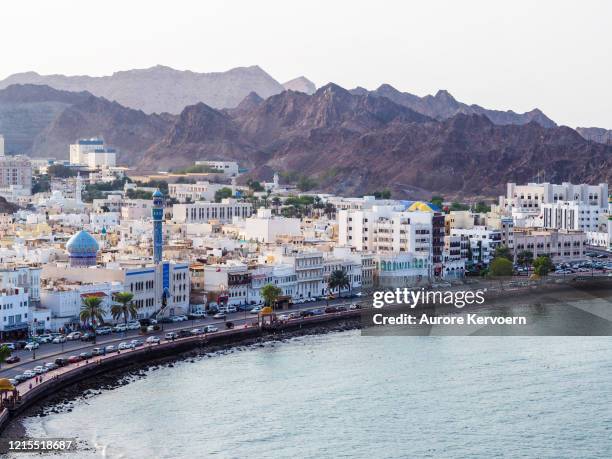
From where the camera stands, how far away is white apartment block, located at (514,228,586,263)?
57.4 m

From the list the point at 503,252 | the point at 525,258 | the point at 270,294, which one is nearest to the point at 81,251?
the point at 270,294

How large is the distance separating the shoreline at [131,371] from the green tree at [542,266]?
12465mm

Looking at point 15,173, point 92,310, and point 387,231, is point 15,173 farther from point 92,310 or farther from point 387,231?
point 92,310

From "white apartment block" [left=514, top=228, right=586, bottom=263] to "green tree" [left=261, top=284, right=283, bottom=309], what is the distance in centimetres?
1721

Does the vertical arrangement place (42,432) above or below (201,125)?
below

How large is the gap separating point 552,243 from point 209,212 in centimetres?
1918

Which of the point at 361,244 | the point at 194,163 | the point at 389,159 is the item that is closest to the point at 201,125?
the point at 194,163

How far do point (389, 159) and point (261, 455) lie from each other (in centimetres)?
8385

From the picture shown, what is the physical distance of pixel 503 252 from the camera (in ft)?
180

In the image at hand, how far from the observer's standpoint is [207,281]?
41.8 m

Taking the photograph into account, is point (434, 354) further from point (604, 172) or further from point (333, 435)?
point (604, 172)

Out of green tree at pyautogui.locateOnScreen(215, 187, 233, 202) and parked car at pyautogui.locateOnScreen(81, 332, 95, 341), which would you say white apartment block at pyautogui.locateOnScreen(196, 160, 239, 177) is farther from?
parked car at pyautogui.locateOnScreen(81, 332, 95, 341)

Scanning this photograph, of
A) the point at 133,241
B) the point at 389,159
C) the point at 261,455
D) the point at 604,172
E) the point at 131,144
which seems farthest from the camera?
the point at 131,144

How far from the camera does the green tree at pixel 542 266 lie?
5234cm
